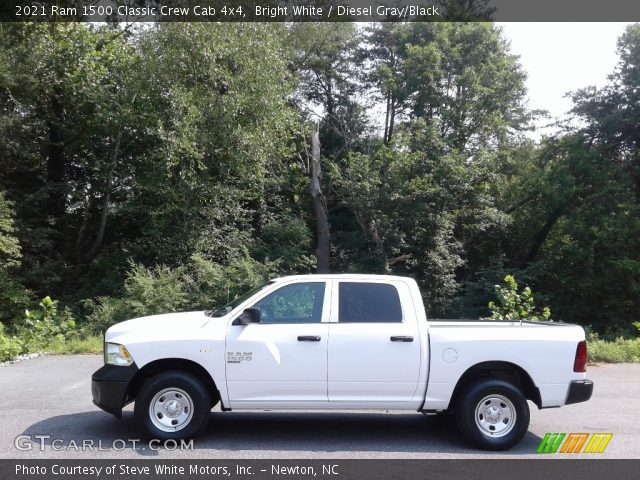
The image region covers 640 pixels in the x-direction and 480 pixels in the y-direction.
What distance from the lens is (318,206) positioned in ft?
102

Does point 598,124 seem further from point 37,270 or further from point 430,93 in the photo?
point 37,270

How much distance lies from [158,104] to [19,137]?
6.23 m

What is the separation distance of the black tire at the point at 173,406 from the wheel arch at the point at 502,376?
9.23 ft

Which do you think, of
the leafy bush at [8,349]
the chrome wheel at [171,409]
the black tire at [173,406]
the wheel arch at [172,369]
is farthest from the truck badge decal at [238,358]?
the leafy bush at [8,349]

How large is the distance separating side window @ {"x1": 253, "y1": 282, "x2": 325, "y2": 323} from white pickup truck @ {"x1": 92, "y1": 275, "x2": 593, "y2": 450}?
17 mm

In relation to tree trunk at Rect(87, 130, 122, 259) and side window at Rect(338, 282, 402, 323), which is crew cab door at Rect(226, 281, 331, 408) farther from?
tree trunk at Rect(87, 130, 122, 259)

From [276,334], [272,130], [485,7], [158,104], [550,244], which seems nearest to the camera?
[276,334]

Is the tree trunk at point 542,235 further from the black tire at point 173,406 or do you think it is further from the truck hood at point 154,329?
the black tire at point 173,406

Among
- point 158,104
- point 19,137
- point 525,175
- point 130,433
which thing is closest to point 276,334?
point 130,433

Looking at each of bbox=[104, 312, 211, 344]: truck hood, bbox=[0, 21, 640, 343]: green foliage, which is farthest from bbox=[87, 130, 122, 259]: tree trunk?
bbox=[104, 312, 211, 344]: truck hood

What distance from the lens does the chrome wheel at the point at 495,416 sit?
7.43 m

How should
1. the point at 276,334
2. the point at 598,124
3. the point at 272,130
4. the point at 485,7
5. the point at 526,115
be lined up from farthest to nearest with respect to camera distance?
the point at 485,7
the point at 526,115
the point at 598,124
the point at 272,130
the point at 276,334

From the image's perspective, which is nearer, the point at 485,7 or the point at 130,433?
the point at 130,433

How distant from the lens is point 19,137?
25406mm
